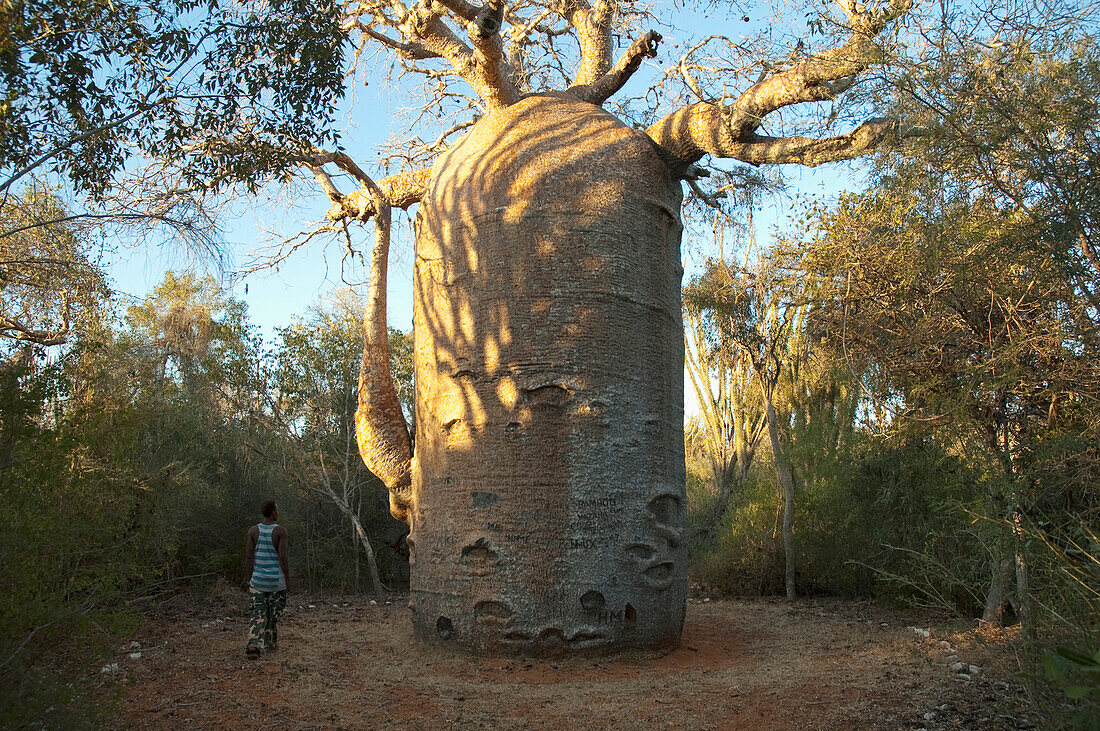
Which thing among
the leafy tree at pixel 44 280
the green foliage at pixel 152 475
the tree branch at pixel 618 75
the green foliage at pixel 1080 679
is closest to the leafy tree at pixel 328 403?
the green foliage at pixel 152 475

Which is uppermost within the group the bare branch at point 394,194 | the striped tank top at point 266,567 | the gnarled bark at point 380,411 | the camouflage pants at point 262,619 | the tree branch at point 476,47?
the tree branch at point 476,47

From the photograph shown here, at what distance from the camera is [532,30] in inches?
303

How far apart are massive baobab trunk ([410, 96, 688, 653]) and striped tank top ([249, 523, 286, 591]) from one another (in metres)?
0.89

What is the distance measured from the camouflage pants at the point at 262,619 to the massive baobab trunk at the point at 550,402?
0.92 m

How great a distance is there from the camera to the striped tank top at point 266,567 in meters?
4.96

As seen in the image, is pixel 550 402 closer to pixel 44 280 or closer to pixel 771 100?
pixel 771 100

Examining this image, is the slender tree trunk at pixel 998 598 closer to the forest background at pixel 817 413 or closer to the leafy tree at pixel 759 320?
the forest background at pixel 817 413

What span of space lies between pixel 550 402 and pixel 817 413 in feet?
18.5

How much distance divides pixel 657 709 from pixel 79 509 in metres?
3.36

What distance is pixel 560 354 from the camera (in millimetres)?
4863

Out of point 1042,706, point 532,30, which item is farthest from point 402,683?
point 532,30

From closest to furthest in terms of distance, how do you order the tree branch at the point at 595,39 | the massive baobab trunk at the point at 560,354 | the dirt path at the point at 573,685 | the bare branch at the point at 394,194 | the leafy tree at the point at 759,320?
the dirt path at the point at 573,685 < the massive baobab trunk at the point at 560,354 < the tree branch at the point at 595,39 < the bare branch at the point at 394,194 < the leafy tree at the point at 759,320

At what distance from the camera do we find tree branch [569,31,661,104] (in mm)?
5816

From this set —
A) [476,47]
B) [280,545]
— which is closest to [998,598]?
[280,545]
